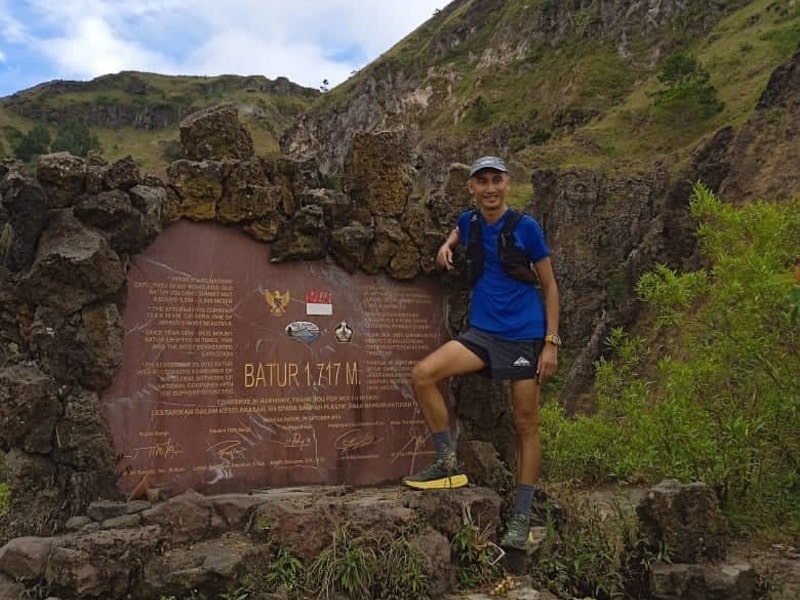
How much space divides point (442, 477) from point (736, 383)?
102 inches

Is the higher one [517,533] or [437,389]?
[437,389]

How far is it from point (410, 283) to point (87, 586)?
3174mm

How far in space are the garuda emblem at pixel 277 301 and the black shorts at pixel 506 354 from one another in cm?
140

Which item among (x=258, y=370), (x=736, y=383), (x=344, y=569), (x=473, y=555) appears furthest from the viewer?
(x=736, y=383)

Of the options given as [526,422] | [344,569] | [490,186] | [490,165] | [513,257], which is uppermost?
[490,165]

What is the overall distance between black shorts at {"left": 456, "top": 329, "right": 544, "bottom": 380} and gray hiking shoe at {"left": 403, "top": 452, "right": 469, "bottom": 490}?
0.66 meters

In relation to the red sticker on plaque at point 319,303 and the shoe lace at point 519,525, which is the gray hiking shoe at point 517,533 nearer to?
the shoe lace at point 519,525

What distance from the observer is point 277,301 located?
5.46 metres

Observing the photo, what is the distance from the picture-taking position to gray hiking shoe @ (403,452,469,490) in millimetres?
4957

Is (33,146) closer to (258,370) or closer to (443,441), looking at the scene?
(258,370)

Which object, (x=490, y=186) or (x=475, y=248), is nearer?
(x=490, y=186)
